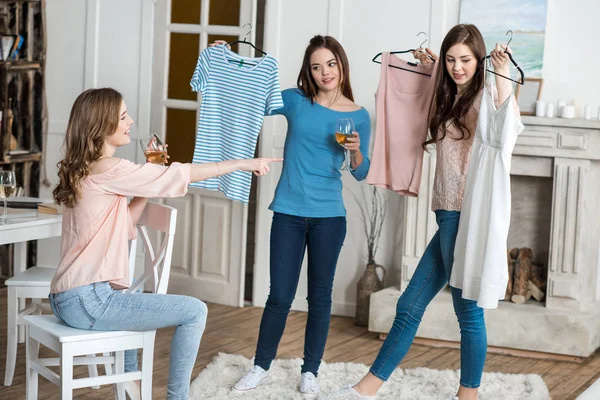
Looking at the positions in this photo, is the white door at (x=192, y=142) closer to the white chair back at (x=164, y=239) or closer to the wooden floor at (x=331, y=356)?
the wooden floor at (x=331, y=356)

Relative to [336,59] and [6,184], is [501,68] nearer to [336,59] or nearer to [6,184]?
[336,59]

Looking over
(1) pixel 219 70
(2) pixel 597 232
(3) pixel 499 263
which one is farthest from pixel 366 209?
(3) pixel 499 263

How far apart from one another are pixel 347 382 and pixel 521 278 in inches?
51.0

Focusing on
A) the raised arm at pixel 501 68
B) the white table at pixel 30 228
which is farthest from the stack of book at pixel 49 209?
the raised arm at pixel 501 68

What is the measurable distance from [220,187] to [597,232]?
1.97 m

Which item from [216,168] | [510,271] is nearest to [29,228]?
[216,168]

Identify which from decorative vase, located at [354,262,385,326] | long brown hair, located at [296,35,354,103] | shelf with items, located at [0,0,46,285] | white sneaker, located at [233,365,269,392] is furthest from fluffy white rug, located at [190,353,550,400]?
shelf with items, located at [0,0,46,285]

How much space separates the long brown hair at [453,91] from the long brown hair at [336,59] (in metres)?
0.39

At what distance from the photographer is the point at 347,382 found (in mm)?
3770

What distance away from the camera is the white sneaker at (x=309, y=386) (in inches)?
140

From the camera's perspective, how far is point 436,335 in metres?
4.48

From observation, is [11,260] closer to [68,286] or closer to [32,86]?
[32,86]

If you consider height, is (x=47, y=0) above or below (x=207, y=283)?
above

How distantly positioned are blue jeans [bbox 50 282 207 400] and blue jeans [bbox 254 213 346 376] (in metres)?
0.67
